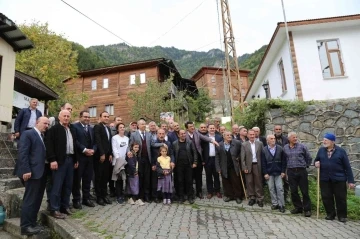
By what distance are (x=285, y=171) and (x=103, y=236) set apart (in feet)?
15.1

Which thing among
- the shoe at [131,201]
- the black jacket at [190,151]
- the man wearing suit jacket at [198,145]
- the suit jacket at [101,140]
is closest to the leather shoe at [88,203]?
the shoe at [131,201]

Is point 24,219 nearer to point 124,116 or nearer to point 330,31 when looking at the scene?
point 330,31

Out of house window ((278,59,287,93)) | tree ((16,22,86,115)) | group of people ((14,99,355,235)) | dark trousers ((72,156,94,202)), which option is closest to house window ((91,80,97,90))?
tree ((16,22,86,115))

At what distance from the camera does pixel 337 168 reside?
6.06 meters

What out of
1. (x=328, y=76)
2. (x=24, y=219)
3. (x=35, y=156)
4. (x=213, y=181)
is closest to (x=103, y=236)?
(x=24, y=219)

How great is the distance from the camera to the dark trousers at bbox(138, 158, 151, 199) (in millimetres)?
6523

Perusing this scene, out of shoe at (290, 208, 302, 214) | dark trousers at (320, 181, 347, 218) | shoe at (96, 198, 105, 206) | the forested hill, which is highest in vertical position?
the forested hill

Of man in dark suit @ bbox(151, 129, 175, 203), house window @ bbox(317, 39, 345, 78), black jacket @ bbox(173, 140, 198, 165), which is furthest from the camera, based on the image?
house window @ bbox(317, 39, 345, 78)

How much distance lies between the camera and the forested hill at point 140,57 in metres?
42.6

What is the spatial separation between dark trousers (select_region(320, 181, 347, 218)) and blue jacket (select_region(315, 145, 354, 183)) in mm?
132

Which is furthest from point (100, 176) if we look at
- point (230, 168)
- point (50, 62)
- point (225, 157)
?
point (50, 62)

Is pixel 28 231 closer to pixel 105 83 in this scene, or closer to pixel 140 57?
pixel 105 83

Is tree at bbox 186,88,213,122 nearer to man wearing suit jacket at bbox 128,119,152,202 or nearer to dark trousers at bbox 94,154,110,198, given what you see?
man wearing suit jacket at bbox 128,119,152,202

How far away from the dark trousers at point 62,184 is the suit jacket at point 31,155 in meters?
0.48
